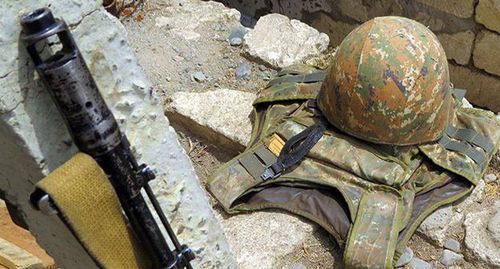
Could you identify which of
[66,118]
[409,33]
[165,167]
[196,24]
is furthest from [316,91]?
[66,118]

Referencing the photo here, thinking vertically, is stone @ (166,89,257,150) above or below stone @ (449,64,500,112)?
above

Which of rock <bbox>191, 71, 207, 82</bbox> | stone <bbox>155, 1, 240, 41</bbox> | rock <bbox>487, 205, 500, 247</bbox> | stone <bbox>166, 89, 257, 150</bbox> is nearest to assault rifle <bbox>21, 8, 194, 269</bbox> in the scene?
rock <bbox>487, 205, 500, 247</bbox>

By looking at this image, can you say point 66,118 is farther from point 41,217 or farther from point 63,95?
point 41,217

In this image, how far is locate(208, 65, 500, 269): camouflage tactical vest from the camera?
125 inches

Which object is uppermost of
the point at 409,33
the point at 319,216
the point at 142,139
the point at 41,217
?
the point at 142,139

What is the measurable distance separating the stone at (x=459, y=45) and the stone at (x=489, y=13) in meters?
0.17

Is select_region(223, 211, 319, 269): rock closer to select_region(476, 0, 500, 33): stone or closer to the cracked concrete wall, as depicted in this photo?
the cracked concrete wall

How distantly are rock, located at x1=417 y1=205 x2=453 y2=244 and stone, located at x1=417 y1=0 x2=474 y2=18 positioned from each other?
2026 millimetres

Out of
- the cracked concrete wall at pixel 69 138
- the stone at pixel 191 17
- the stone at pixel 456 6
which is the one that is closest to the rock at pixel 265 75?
the stone at pixel 191 17

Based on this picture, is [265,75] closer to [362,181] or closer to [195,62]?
[195,62]

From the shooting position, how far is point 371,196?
329cm

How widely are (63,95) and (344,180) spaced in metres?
2.23

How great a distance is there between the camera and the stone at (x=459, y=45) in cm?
499

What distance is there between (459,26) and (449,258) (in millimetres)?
2350
